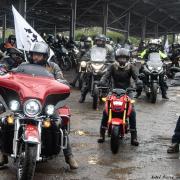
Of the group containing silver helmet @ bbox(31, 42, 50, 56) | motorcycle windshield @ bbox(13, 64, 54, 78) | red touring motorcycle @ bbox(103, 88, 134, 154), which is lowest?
red touring motorcycle @ bbox(103, 88, 134, 154)

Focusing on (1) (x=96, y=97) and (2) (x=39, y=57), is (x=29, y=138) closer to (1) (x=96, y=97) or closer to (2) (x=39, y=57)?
(2) (x=39, y=57)

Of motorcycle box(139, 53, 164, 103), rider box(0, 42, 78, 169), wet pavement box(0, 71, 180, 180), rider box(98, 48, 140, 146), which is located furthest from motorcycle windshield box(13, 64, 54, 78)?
motorcycle box(139, 53, 164, 103)

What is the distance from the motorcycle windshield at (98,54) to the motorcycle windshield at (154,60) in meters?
1.60

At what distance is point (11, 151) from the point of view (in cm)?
511

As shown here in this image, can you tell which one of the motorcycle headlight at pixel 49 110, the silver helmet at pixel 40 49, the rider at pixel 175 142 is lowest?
the rider at pixel 175 142

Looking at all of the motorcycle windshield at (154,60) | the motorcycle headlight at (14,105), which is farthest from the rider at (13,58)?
the motorcycle headlight at (14,105)

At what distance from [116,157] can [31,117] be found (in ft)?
6.28

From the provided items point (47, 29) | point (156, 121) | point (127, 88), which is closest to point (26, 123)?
point (127, 88)

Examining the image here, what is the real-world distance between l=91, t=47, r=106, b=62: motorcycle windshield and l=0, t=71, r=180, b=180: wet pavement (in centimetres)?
190

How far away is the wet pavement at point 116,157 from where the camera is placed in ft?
18.1

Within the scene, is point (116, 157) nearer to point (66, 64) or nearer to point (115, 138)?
point (115, 138)

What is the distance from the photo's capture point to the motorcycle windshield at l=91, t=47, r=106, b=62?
446 inches

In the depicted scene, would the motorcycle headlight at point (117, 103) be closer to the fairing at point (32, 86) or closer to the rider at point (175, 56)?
the fairing at point (32, 86)

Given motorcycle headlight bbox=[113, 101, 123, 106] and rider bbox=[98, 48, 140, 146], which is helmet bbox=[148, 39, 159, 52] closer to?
rider bbox=[98, 48, 140, 146]
